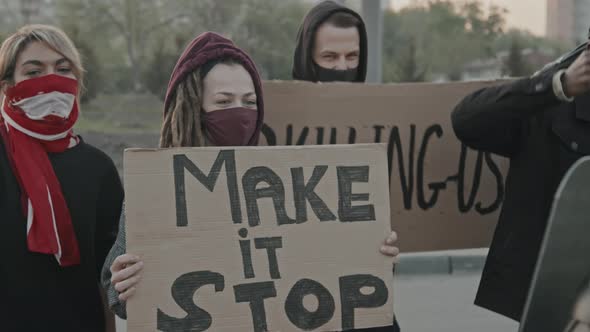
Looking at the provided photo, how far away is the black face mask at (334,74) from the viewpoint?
271 centimetres

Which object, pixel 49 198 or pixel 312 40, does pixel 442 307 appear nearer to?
pixel 312 40

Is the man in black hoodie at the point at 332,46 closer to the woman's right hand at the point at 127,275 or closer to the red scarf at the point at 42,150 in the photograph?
the red scarf at the point at 42,150

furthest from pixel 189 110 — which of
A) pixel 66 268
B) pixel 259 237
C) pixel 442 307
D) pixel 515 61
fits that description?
pixel 515 61

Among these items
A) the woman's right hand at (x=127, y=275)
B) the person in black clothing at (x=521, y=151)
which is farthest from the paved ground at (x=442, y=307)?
the woman's right hand at (x=127, y=275)

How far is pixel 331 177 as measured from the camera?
206cm

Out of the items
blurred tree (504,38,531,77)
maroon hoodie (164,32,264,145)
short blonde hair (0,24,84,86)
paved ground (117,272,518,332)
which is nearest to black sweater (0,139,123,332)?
short blonde hair (0,24,84,86)

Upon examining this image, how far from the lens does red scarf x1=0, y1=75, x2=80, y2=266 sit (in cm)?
234

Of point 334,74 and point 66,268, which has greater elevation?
point 334,74

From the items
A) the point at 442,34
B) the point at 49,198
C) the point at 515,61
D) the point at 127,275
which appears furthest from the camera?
the point at 442,34

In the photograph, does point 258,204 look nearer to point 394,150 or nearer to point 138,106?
point 394,150

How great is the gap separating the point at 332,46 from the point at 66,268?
1120 mm

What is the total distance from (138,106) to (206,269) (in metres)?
7.84

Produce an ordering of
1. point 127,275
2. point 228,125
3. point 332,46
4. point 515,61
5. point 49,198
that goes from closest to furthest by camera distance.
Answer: point 127,275
point 228,125
point 49,198
point 332,46
point 515,61

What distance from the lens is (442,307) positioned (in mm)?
6871
